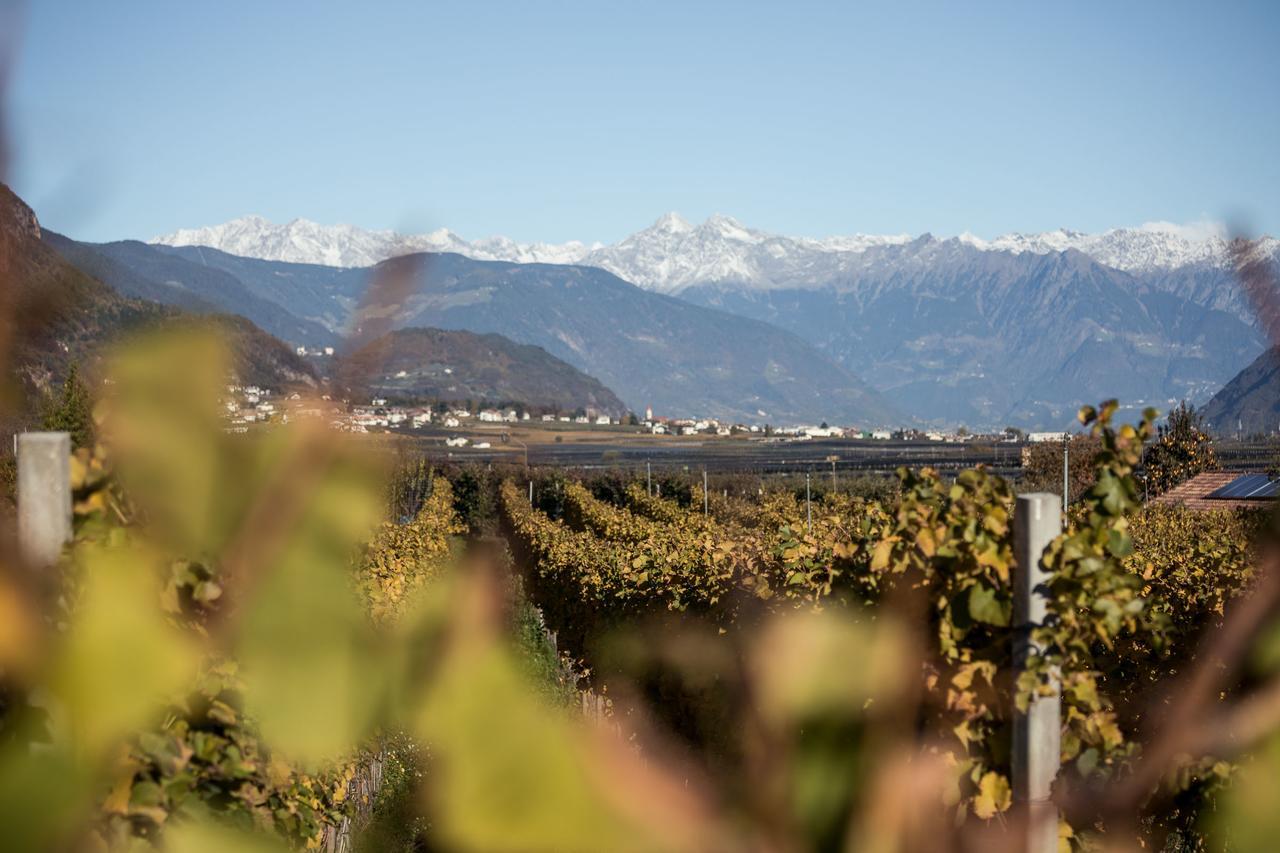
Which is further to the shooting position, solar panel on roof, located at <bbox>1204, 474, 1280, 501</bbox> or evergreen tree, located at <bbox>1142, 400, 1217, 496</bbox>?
evergreen tree, located at <bbox>1142, 400, 1217, 496</bbox>

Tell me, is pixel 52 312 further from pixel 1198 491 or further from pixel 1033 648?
pixel 1198 491

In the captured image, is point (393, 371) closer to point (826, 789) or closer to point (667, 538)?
point (826, 789)

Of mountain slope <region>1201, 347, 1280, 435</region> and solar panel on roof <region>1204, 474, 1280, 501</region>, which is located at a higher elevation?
mountain slope <region>1201, 347, 1280, 435</region>

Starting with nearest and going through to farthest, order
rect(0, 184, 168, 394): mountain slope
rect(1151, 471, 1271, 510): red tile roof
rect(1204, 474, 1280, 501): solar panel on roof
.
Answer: rect(0, 184, 168, 394): mountain slope, rect(1204, 474, 1280, 501): solar panel on roof, rect(1151, 471, 1271, 510): red tile roof

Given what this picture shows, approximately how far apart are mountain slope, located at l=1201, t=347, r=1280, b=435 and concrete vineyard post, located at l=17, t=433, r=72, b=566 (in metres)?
0.83

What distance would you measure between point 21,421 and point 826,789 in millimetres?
494

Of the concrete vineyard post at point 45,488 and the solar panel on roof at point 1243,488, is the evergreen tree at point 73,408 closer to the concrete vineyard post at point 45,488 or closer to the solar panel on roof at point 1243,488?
the concrete vineyard post at point 45,488

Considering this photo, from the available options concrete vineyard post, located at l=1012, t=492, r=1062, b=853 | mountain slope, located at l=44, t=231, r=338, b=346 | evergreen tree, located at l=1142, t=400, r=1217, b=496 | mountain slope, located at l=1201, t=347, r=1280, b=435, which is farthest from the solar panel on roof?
mountain slope, located at l=44, t=231, r=338, b=346

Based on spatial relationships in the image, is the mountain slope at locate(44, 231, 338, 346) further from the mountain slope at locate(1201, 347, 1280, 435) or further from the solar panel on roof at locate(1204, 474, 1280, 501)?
the solar panel on roof at locate(1204, 474, 1280, 501)

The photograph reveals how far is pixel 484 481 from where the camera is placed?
67.1 m

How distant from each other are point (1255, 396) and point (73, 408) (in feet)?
2.93

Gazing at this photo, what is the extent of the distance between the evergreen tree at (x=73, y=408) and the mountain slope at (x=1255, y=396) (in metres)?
0.62

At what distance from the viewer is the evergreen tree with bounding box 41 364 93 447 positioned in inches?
23.2

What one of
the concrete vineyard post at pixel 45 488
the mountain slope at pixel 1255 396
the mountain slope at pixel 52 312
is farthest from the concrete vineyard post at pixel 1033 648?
the mountain slope at pixel 52 312
